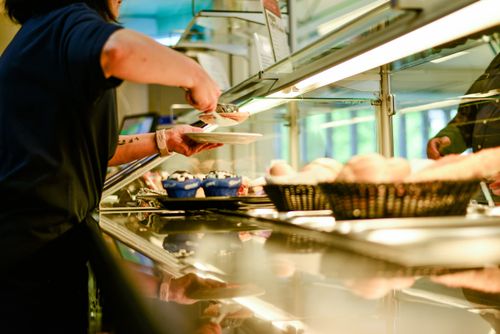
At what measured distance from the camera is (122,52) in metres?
1.09

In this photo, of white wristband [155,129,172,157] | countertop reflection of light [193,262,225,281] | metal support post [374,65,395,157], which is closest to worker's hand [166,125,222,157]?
white wristband [155,129,172,157]

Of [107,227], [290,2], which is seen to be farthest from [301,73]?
[290,2]

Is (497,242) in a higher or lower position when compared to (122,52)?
lower

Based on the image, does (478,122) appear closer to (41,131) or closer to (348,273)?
(41,131)

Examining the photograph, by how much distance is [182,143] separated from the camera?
1982mm

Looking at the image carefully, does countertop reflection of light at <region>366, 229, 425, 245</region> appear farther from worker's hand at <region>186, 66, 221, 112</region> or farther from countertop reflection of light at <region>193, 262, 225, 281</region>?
worker's hand at <region>186, 66, 221, 112</region>

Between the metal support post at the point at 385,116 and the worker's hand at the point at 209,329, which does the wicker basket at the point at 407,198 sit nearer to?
the worker's hand at the point at 209,329

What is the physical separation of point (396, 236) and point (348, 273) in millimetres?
80

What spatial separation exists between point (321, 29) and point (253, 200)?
2.89 meters

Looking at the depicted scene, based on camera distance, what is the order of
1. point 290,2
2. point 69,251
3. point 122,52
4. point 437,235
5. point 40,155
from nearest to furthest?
Result: point 437,235 < point 122,52 < point 40,155 < point 69,251 < point 290,2

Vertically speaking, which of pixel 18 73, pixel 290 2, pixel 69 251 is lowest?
pixel 69 251

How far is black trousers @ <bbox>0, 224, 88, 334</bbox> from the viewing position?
1.14m

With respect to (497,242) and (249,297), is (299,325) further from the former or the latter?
(497,242)

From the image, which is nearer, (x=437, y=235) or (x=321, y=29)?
(x=437, y=235)
